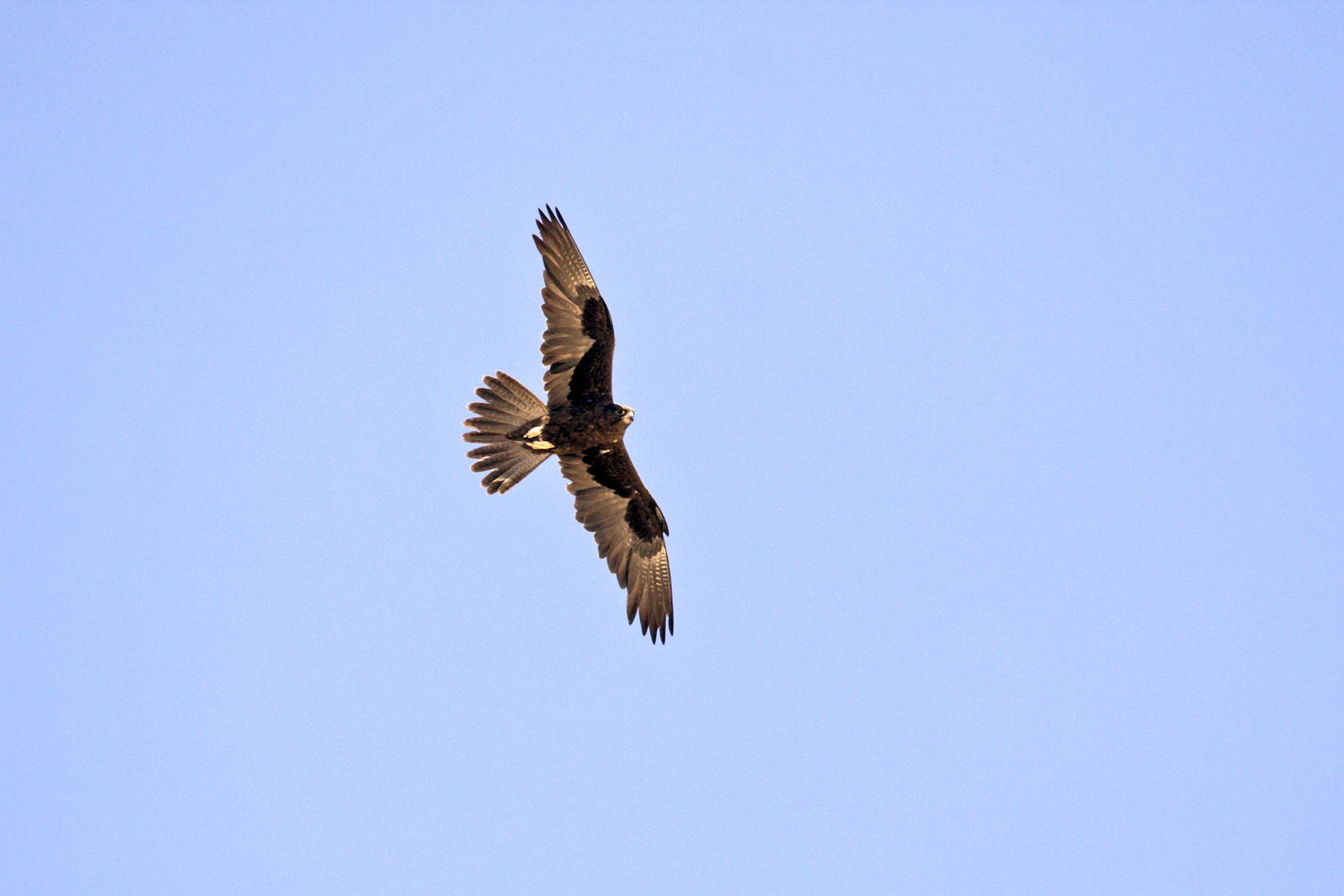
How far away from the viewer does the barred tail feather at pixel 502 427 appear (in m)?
15.1

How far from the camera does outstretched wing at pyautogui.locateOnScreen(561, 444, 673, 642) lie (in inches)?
630

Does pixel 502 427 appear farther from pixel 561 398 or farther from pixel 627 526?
pixel 627 526

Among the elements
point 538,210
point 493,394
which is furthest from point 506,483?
point 538,210

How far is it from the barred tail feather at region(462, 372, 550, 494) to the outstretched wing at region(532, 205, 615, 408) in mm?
335

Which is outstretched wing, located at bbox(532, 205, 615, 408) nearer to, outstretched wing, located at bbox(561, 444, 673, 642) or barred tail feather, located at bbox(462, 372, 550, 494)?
barred tail feather, located at bbox(462, 372, 550, 494)

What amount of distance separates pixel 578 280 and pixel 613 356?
36.9 inches

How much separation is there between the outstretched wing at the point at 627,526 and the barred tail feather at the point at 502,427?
0.80 metres

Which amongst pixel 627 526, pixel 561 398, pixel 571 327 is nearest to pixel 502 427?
pixel 561 398

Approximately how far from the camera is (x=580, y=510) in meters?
16.3

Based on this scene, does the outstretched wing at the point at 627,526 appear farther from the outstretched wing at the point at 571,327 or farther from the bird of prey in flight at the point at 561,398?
the outstretched wing at the point at 571,327

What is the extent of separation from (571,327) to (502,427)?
56.6 inches

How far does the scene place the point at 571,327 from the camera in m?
14.9

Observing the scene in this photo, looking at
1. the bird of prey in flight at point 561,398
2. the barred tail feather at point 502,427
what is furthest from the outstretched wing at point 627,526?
the barred tail feather at point 502,427

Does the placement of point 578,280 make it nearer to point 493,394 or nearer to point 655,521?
Answer: point 493,394
